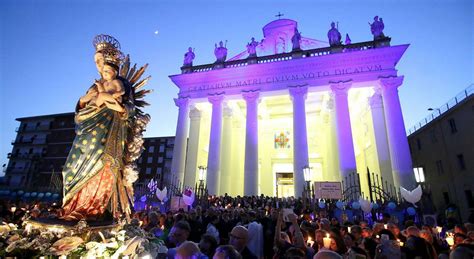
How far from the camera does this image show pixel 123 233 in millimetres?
3014

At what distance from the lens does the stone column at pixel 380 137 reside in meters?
18.5

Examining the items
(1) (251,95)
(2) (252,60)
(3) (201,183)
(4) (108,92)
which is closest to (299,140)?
(1) (251,95)

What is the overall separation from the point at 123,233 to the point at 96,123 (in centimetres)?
181


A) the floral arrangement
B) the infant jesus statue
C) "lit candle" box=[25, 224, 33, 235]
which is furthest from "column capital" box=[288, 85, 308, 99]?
"lit candle" box=[25, 224, 33, 235]

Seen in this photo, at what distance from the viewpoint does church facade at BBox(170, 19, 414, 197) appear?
18375 millimetres

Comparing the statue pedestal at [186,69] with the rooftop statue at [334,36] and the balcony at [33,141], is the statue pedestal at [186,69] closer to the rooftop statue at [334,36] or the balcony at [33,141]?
the rooftop statue at [334,36]

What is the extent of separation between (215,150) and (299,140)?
714 centimetres

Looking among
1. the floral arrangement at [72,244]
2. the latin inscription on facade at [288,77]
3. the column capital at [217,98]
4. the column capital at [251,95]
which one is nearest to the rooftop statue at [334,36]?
the latin inscription on facade at [288,77]

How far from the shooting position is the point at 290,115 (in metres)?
28.3

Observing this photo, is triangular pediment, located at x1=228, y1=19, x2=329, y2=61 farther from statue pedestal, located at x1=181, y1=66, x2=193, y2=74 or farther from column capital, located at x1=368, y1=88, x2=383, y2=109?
column capital, located at x1=368, y1=88, x2=383, y2=109

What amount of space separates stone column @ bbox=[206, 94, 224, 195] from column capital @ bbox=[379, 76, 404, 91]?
13134 mm

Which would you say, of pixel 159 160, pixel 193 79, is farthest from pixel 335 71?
pixel 159 160

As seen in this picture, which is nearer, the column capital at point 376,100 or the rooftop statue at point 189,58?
the column capital at point 376,100

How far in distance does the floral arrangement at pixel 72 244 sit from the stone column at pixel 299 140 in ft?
50.6
